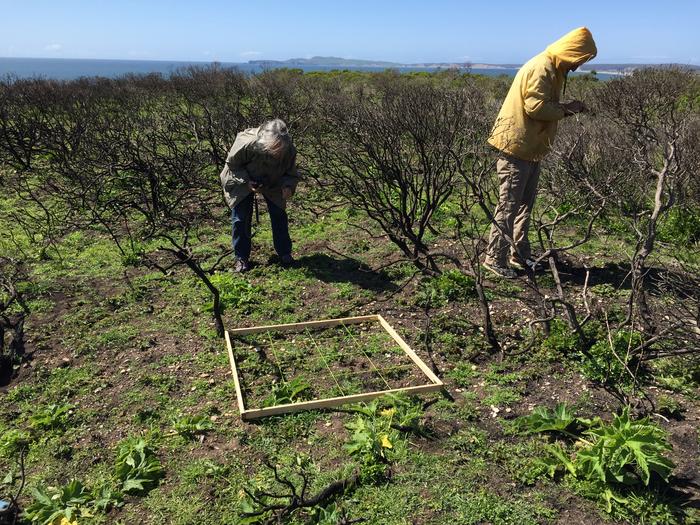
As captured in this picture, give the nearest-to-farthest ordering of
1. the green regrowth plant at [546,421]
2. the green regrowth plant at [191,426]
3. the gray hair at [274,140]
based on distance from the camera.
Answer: the green regrowth plant at [546,421], the green regrowth plant at [191,426], the gray hair at [274,140]

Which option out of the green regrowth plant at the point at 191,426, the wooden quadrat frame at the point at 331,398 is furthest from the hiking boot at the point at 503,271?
the green regrowth plant at the point at 191,426

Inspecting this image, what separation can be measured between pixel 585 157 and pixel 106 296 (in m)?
5.81

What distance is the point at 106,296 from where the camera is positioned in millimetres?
4836

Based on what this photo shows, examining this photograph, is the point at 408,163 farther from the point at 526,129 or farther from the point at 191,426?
the point at 191,426

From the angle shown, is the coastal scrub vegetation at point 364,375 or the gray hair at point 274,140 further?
the gray hair at point 274,140

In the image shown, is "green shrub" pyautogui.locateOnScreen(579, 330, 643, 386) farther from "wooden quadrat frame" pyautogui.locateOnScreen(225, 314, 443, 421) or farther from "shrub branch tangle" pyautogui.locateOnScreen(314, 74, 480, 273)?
"shrub branch tangle" pyautogui.locateOnScreen(314, 74, 480, 273)

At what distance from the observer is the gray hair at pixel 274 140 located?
15.9 feet

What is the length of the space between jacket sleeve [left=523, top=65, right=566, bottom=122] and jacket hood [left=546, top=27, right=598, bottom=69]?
0.18 metres

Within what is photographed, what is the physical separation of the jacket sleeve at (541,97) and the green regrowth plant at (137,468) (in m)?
3.56

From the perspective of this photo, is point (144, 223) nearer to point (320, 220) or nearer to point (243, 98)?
point (320, 220)

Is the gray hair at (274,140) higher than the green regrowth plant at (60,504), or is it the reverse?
the gray hair at (274,140)

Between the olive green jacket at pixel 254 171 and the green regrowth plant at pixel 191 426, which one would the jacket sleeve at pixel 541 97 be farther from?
the green regrowth plant at pixel 191 426

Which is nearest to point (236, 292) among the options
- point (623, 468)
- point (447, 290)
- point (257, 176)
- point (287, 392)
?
point (257, 176)

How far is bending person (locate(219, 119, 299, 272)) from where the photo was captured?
4.90 metres
